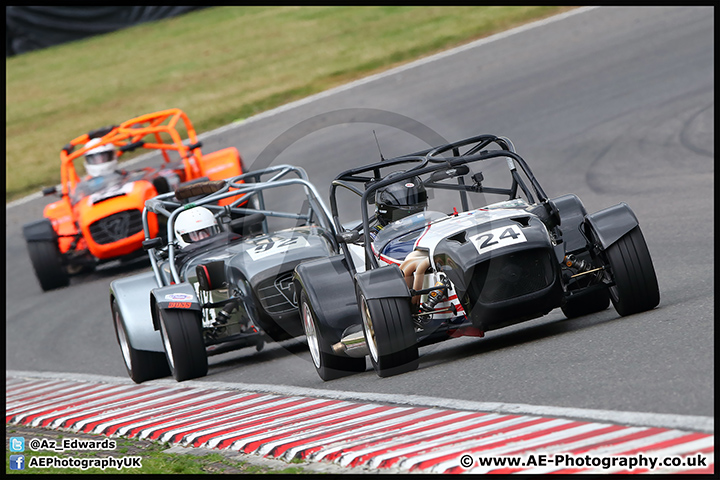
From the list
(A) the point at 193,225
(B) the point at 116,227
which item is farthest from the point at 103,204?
→ (A) the point at 193,225

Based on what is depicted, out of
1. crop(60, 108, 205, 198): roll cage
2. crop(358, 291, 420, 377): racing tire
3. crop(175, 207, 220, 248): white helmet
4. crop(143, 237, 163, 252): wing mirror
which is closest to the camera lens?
crop(358, 291, 420, 377): racing tire

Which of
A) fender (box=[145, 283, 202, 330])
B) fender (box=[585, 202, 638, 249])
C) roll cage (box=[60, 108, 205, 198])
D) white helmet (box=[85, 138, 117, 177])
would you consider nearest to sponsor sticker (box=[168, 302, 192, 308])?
fender (box=[145, 283, 202, 330])

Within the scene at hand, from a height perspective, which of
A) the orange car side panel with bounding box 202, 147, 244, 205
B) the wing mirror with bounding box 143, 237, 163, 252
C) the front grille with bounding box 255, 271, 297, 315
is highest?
the wing mirror with bounding box 143, 237, 163, 252

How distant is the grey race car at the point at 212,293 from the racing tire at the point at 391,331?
1.70m

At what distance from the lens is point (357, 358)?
7.61m

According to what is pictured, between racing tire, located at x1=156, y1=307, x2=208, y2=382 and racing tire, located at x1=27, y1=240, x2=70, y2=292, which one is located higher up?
racing tire, located at x1=156, y1=307, x2=208, y2=382

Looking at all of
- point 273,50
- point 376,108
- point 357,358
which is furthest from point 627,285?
point 273,50

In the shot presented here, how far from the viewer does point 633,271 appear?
6.89m

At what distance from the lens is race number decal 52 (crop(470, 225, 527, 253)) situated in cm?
650

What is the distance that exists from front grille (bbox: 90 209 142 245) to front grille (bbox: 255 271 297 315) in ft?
20.9

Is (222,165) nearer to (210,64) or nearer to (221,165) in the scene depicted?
(221,165)

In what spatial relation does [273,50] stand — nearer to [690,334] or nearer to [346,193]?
[346,193]

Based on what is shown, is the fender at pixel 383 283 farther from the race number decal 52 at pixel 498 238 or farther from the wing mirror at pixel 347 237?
the wing mirror at pixel 347 237

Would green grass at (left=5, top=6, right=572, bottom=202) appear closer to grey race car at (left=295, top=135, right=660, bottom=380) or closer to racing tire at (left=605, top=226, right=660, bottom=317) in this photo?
grey race car at (left=295, top=135, right=660, bottom=380)
